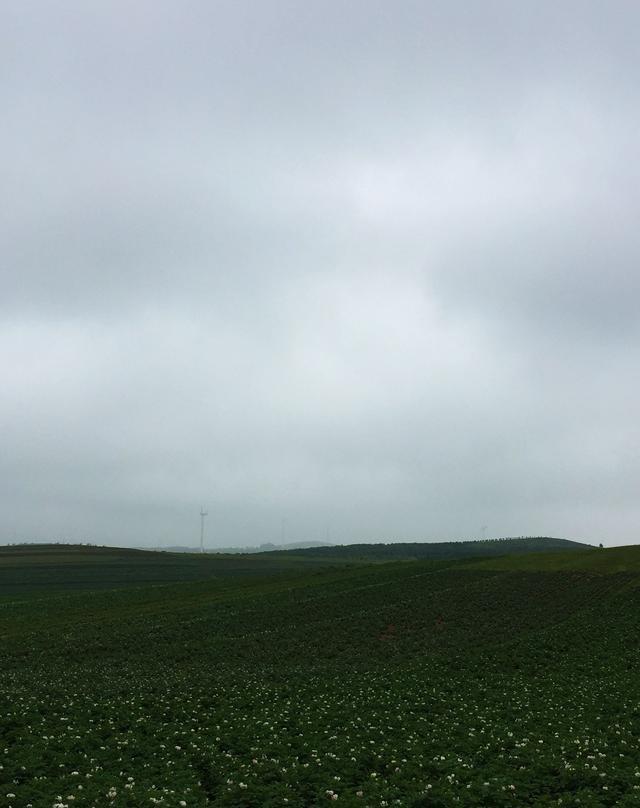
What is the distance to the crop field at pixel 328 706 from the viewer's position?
15.7 metres

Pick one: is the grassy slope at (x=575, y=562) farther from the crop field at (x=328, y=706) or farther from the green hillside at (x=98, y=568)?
the green hillside at (x=98, y=568)

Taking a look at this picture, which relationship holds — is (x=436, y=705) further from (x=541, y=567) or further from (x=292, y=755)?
(x=541, y=567)

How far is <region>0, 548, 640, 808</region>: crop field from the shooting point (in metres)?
15.7

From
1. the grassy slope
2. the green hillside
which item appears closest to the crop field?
the grassy slope

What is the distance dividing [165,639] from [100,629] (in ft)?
24.4

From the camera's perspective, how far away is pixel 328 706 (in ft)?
78.9

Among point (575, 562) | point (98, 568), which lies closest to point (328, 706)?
point (575, 562)

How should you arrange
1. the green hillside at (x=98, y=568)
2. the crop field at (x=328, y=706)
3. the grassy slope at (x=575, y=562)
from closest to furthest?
1. the crop field at (x=328, y=706)
2. the grassy slope at (x=575, y=562)
3. the green hillside at (x=98, y=568)

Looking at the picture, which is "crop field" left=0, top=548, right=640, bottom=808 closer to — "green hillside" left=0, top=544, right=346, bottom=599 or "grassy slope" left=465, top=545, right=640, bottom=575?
"grassy slope" left=465, top=545, right=640, bottom=575

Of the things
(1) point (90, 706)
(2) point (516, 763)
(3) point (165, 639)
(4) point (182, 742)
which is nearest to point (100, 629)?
(3) point (165, 639)

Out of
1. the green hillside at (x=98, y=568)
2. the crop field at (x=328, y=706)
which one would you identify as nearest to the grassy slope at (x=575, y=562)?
the crop field at (x=328, y=706)

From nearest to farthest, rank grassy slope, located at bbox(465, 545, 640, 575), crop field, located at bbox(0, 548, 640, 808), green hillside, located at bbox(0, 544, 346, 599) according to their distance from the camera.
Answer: crop field, located at bbox(0, 548, 640, 808), grassy slope, located at bbox(465, 545, 640, 575), green hillside, located at bbox(0, 544, 346, 599)

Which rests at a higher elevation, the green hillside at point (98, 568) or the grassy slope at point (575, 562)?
the grassy slope at point (575, 562)

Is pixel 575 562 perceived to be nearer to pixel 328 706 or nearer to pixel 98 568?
pixel 328 706
